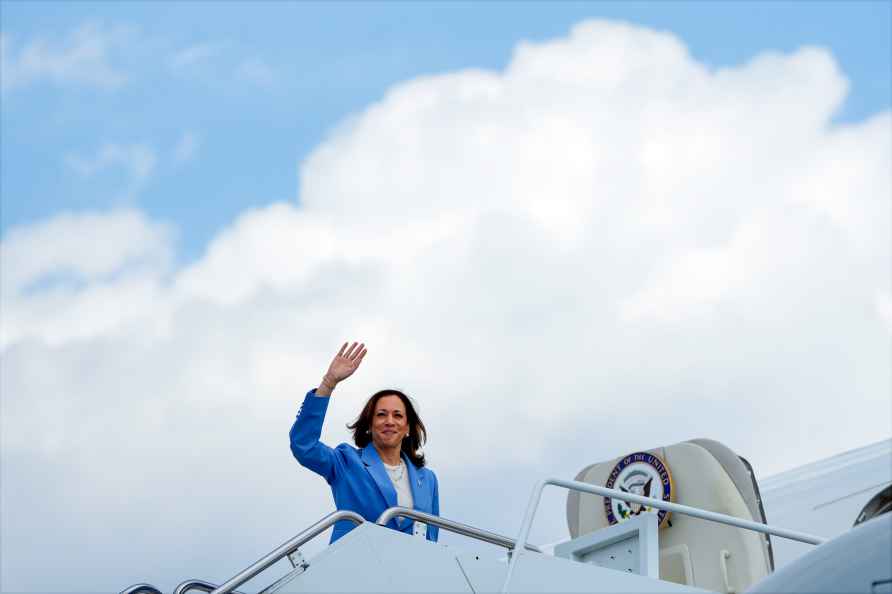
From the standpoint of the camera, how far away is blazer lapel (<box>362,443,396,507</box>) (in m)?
6.60

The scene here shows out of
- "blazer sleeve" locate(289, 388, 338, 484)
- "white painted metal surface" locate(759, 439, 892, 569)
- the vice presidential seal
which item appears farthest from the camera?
"white painted metal surface" locate(759, 439, 892, 569)

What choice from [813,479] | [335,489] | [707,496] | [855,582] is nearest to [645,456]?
[707,496]

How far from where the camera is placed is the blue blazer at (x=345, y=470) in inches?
260

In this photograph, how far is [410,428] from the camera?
7066mm

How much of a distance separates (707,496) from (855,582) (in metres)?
3.12

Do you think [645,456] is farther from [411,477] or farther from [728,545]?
[411,477]

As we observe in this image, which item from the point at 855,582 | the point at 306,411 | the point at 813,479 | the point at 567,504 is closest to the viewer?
the point at 855,582

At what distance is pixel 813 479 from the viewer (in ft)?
40.7

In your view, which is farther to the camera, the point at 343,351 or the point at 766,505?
the point at 766,505

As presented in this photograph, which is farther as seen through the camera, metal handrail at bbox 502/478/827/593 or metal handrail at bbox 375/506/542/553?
metal handrail at bbox 375/506/542/553

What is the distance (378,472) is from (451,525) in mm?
714

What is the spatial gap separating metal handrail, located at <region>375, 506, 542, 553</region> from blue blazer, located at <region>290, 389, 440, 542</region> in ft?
1.40

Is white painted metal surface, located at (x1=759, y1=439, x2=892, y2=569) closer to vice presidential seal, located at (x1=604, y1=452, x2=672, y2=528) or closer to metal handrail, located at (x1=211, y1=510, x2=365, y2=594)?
vice presidential seal, located at (x1=604, y1=452, x2=672, y2=528)

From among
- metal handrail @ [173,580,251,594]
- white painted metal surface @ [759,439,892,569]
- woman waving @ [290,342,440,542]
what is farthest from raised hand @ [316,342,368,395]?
white painted metal surface @ [759,439,892,569]
